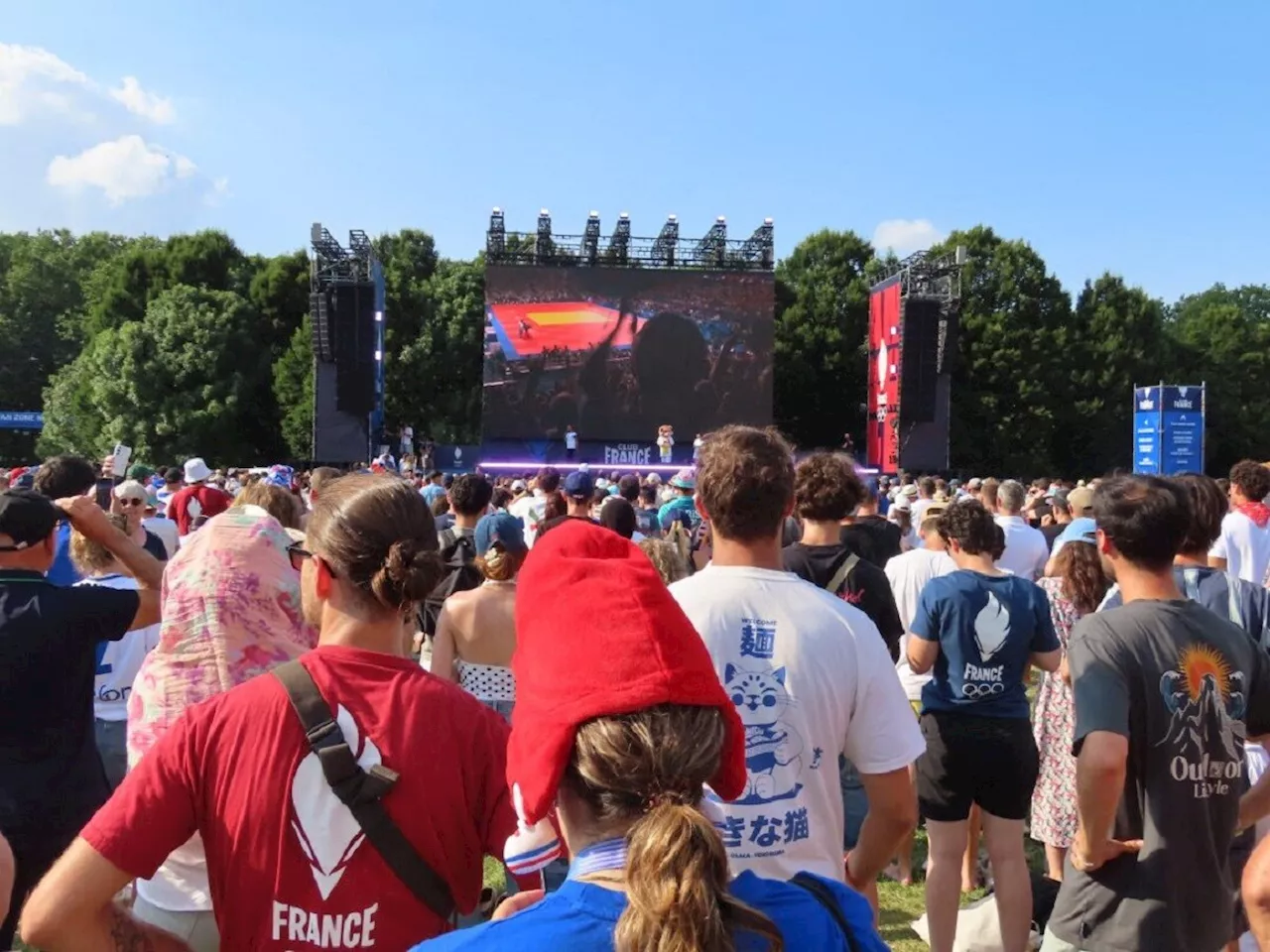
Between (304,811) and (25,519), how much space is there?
1.48 m

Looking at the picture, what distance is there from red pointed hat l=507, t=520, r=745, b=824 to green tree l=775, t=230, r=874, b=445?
33966mm

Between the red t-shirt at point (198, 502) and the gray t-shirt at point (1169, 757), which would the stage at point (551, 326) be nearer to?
the red t-shirt at point (198, 502)

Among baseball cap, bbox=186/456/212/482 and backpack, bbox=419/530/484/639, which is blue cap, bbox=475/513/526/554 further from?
baseball cap, bbox=186/456/212/482

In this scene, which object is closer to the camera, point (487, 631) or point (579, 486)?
point (487, 631)

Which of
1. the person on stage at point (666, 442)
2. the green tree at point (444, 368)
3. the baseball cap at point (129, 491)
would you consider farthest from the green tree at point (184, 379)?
the baseball cap at point (129, 491)

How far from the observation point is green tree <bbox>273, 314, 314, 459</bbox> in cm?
3173

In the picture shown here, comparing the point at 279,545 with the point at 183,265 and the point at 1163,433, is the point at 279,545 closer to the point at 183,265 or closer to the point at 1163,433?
the point at 1163,433

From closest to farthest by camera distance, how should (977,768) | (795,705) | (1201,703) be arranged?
(795,705)
(1201,703)
(977,768)

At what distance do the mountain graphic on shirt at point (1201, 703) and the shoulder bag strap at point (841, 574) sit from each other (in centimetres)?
113

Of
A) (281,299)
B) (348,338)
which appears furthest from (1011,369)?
(281,299)

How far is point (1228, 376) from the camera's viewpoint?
1625 inches

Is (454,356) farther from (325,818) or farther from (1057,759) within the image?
(325,818)

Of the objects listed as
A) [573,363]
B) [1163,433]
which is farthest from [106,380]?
[1163,433]

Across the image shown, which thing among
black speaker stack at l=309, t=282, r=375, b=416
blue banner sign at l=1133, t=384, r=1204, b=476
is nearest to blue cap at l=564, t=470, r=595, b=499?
blue banner sign at l=1133, t=384, r=1204, b=476
